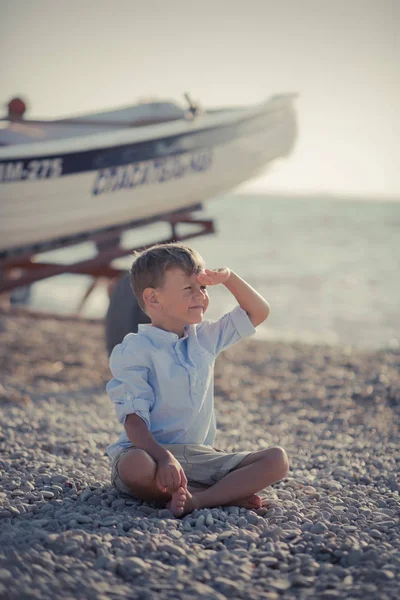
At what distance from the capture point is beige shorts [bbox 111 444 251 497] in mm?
2637

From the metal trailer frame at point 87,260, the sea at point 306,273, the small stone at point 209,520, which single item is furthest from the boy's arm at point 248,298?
the sea at point 306,273

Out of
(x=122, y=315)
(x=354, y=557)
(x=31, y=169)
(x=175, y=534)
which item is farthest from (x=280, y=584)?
(x=31, y=169)

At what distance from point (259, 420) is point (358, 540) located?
2.58m

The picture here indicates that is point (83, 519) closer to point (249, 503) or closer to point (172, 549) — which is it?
point (172, 549)

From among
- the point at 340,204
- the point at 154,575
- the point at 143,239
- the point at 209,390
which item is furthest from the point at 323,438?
the point at 340,204

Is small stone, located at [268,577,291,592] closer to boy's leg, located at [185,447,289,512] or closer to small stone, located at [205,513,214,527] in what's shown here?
small stone, located at [205,513,214,527]

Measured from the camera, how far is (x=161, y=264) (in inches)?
104

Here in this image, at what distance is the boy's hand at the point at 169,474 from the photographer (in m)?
2.37

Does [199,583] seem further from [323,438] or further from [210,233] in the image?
[210,233]

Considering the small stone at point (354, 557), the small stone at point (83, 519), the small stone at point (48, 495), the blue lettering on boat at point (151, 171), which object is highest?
the blue lettering on boat at point (151, 171)

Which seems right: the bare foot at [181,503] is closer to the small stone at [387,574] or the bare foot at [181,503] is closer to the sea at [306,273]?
the small stone at [387,574]

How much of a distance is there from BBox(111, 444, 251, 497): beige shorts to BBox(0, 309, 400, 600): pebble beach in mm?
127

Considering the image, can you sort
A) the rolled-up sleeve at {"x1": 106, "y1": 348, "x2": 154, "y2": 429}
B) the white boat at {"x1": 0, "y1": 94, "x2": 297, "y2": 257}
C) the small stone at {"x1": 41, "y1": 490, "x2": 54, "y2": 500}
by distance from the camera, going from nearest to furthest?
the rolled-up sleeve at {"x1": 106, "y1": 348, "x2": 154, "y2": 429}
the small stone at {"x1": 41, "y1": 490, "x2": 54, "y2": 500}
the white boat at {"x1": 0, "y1": 94, "x2": 297, "y2": 257}

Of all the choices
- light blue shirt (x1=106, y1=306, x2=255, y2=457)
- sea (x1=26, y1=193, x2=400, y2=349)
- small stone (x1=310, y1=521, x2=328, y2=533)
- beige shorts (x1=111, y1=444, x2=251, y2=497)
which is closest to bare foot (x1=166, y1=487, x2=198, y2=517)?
beige shorts (x1=111, y1=444, x2=251, y2=497)
